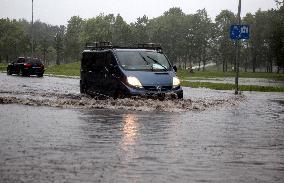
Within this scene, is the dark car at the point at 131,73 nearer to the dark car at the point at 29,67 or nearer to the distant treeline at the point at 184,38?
the dark car at the point at 29,67

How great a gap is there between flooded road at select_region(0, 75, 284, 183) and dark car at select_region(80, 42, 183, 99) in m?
1.51

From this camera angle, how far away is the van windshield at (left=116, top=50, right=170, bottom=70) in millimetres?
15359

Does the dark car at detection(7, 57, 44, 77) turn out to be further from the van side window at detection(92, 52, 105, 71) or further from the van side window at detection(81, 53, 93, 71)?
the van side window at detection(92, 52, 105, 71)

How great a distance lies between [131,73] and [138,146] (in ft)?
23.7

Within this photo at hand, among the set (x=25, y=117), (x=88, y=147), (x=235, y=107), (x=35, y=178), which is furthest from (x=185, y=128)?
(x=235, y=107)

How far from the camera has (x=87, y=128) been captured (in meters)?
9.62

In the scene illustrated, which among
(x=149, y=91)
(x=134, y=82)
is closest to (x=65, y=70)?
(x=134, y=82)

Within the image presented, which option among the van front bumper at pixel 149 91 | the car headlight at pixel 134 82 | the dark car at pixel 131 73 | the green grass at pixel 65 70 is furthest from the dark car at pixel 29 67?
the van front bumper at pixel 149 91

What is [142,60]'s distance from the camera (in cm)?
1571

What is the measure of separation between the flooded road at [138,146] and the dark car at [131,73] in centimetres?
151

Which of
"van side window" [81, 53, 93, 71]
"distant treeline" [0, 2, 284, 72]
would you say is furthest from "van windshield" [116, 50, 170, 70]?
"distant treeline" [0, 2, 284, 72]

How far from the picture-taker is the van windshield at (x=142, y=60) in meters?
15.4

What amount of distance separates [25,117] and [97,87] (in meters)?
5.72

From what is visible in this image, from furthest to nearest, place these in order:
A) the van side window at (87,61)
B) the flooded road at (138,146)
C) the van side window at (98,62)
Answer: the van side window at (87,61)
the van side window at (98,62)
the flooded road at (138,146)
